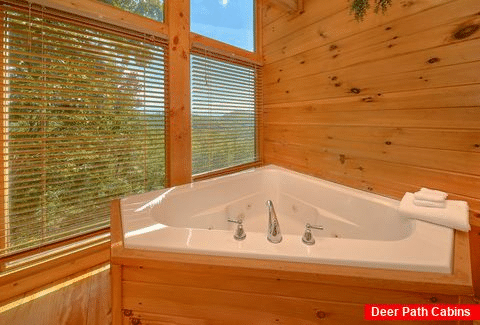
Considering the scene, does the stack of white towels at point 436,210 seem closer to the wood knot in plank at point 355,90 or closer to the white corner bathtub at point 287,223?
the white corner bathtub at point 287,223

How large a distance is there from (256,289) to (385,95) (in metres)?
1.48

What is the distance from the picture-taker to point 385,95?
1.51 metres

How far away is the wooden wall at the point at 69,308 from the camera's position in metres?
1.17

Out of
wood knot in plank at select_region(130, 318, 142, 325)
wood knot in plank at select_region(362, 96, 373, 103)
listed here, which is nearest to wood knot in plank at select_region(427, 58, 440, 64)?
wood knot in plank at select_region(362, 96, 373, 103)

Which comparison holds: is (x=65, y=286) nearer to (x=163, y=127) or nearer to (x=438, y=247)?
(x=163, y=127)

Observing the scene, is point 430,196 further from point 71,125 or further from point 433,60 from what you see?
point 71,125

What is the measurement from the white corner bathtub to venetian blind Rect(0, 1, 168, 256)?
417 millimetres

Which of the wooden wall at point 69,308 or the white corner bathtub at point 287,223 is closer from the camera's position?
the white corner bathtub at point 287,223

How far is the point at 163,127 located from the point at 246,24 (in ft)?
4.96

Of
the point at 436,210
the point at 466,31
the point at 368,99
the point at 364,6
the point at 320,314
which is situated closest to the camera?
the point at 320,314

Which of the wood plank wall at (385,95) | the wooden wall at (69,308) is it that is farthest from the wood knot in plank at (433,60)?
the wooden wall at (69,308)

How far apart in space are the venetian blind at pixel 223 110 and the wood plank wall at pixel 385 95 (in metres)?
0.33

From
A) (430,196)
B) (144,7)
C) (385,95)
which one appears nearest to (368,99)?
(385,95)

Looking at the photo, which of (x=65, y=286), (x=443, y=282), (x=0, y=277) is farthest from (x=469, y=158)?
(x=0, y=277)
